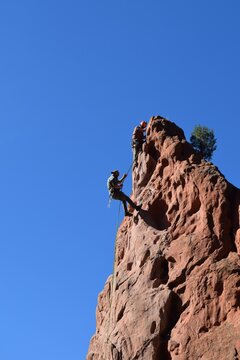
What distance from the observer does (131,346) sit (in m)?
25.2

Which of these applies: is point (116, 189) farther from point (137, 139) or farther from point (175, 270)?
point (175, 270)

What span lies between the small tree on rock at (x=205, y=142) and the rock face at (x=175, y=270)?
15.8 feet

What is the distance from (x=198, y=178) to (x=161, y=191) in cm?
295

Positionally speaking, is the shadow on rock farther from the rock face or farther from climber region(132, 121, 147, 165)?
climber region(132, 121, 147, 165)

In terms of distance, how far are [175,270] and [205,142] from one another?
12.0 m

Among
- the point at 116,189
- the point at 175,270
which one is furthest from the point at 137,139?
the point at 175,270

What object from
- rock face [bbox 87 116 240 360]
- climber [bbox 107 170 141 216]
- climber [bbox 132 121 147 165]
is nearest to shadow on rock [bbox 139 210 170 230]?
rock face [bbox 87 116 240 360]

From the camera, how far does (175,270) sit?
2541 cm

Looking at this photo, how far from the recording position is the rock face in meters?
22.6

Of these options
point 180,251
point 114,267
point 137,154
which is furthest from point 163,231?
point 137,154

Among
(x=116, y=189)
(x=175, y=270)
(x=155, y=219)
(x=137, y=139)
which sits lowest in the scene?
(x=175, y=270)

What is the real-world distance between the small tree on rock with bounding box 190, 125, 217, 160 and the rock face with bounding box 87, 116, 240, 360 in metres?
4.80

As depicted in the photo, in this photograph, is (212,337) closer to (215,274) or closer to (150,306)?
(215,274)

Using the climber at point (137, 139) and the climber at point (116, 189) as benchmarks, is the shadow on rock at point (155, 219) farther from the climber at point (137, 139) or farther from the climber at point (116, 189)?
the climber at point (137, 139)
